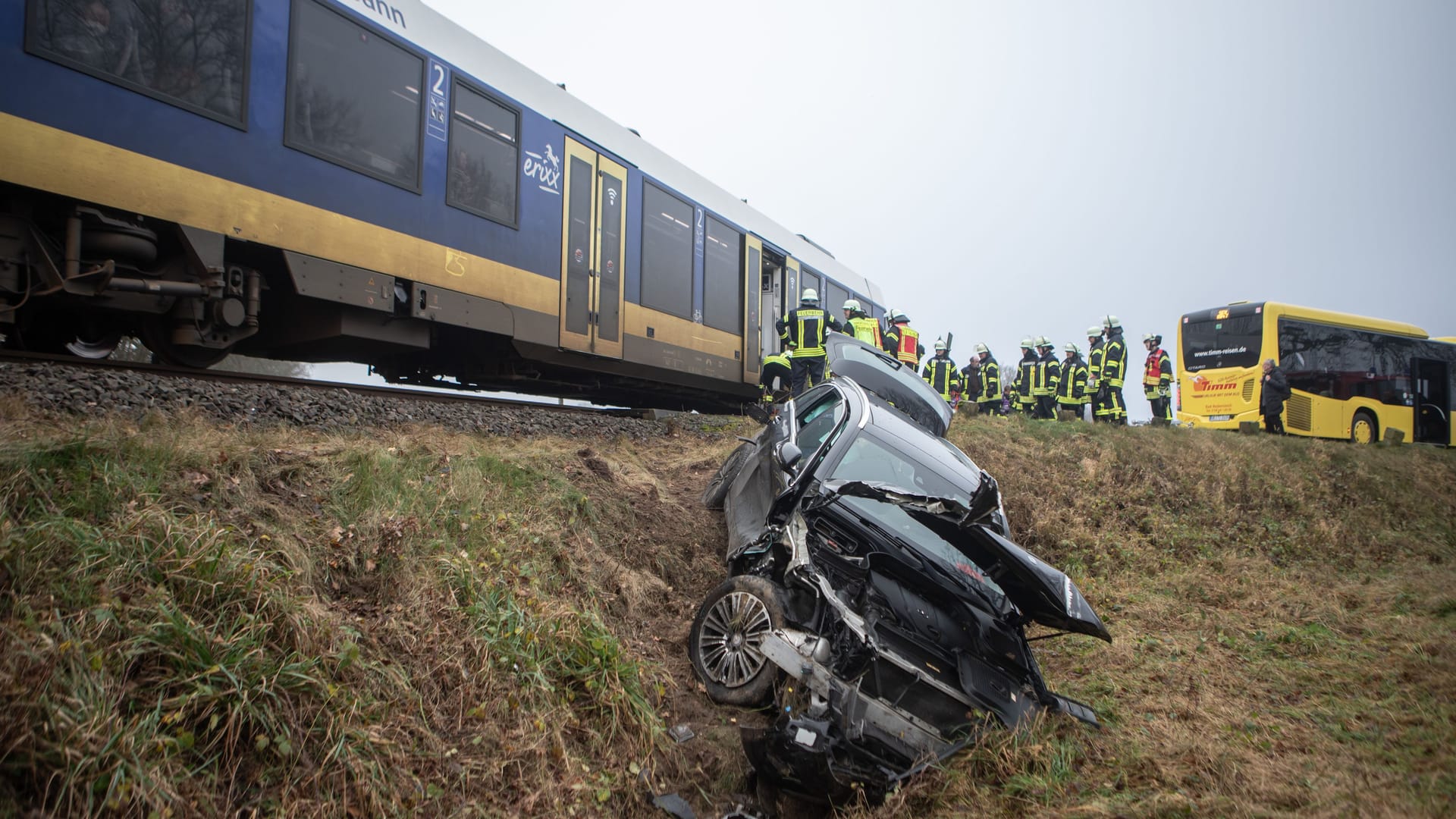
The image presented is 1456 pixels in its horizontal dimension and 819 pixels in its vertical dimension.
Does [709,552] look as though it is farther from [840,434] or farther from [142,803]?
[142,803]

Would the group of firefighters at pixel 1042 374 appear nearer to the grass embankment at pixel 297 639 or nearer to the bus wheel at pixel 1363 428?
the bus wheel at pixel 1363 428

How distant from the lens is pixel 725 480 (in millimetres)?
6863

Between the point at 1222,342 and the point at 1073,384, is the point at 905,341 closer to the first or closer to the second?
the point at 1073,384

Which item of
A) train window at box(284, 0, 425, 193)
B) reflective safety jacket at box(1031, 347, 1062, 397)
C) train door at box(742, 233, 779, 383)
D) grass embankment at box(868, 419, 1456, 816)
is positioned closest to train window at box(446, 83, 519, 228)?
train window at box(284, 0, 425, 193)

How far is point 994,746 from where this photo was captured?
3621 mm

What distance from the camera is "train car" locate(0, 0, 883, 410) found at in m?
4.67

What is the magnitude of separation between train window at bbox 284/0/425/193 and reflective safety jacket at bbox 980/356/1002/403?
42.8ft

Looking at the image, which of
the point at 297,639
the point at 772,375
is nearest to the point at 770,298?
the point at 772,375

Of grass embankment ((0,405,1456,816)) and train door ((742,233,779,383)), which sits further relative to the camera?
train door ((742,233,779,383))

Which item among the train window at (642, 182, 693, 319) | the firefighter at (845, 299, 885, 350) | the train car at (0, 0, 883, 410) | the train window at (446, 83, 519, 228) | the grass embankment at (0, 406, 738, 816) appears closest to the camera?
the grass embankment at (0, 406, 738, 816)

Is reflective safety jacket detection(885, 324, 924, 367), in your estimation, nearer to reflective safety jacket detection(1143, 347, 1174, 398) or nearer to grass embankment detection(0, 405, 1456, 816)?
reflective safety jacket detection(1143, 347, 1174, 398)

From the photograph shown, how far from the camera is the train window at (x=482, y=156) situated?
23.4 ft

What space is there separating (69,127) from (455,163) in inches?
117

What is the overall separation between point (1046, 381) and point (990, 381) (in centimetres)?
132
